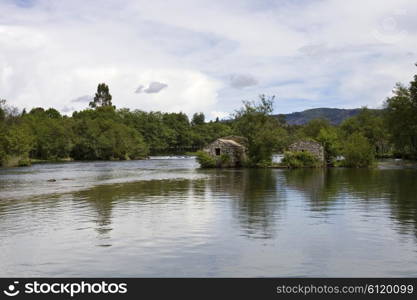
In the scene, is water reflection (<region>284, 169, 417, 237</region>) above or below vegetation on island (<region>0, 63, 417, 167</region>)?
below

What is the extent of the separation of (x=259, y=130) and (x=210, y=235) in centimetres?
5344

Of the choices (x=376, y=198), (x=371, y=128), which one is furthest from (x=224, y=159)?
(x=371, y=128)

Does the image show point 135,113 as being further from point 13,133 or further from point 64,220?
point 64,220

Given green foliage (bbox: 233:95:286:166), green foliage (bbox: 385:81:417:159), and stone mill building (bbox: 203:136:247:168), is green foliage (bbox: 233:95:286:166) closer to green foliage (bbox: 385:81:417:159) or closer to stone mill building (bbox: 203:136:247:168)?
stone mill building (bbox: 203:136:247:168)

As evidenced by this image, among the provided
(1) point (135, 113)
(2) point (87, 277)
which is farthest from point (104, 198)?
(1) point (135, 113)

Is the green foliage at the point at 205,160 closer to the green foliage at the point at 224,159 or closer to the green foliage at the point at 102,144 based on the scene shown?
the green foliage at the point at 224,159

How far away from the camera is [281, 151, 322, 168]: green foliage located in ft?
220

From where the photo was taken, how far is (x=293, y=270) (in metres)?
12.6

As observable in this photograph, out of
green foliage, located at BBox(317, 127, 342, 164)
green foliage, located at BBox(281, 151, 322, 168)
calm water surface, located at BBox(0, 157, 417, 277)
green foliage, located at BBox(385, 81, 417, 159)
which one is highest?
green foliage, located at BBox(385, 81, 417, 159)

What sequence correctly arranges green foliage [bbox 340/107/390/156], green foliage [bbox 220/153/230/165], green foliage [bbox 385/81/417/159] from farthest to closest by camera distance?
1. green foliage [bbox 340/107/390/156]
2. green foliage [bbox 385/81/417/159]
3. green foliage [bbox 220/153/230/165]

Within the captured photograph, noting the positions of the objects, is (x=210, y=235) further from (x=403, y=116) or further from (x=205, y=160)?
(x=403, y=116)

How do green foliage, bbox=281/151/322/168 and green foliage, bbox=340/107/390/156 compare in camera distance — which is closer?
green foliage, bbox=281/151/322/168

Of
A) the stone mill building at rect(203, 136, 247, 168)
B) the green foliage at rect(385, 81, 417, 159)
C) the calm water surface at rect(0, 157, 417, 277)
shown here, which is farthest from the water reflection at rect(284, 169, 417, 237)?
the green foliage at rect(385, 81, 417, 159)

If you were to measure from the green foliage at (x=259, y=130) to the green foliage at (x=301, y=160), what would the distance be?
8.22ft
